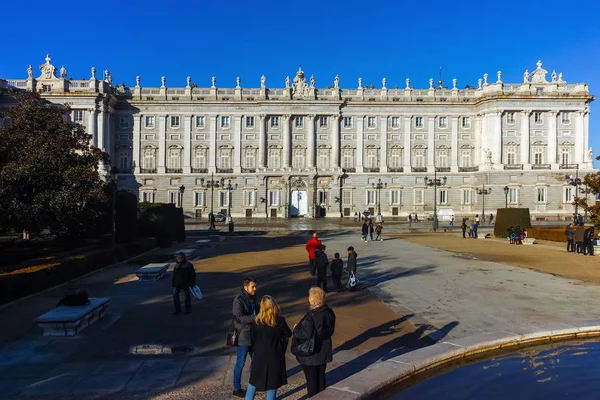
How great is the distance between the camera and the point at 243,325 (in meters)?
6.82

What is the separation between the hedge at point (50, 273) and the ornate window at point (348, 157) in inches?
1875

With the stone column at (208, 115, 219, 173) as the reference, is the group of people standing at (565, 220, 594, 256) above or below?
below

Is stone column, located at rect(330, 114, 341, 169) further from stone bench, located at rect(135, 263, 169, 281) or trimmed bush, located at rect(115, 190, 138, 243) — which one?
stone bench, located at rect(135, 263, 169, 281)

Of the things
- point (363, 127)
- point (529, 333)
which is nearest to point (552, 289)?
point (529, 333)

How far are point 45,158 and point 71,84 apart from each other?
51.1m

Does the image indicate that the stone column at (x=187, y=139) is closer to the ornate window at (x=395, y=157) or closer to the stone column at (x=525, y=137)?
the ornate window at (x=395, y=157)

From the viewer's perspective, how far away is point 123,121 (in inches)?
2608

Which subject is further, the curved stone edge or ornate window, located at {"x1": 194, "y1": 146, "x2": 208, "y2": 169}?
ornate window, located at {"x1": 194, "y1": 146, "x2": 208, "y2": 169}

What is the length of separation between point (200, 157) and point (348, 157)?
19.9 metres

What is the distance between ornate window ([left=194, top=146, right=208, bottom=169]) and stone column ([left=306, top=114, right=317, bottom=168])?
44.8ft

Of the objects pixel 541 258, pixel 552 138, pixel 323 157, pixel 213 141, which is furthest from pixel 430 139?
pixel 541 258

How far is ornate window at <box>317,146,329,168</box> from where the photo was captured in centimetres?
6694

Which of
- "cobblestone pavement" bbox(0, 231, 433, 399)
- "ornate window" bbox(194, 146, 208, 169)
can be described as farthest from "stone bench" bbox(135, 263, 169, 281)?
"ornate window" bbox(194, 146, 208, 169)

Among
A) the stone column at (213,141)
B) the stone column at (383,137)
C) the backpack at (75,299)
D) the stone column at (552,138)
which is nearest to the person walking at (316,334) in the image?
the backpack at (75,299)
